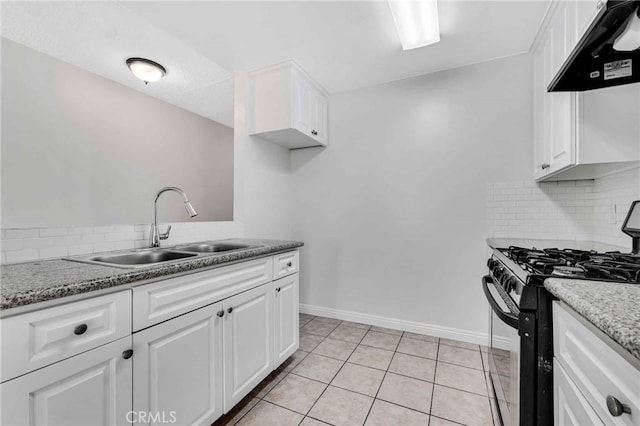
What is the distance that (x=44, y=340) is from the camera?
0.82 metres

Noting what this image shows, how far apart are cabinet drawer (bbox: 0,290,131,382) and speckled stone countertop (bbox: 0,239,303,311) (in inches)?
2.0

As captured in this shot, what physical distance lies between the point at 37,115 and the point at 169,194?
113 centimetres

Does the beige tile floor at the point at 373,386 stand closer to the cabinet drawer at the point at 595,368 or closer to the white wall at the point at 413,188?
the white wall at the point at 413,188

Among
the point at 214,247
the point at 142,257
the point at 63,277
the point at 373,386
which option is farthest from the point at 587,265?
the point at 142,257

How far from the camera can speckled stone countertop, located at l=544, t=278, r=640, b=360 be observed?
51 centimetres

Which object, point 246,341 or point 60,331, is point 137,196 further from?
point 60,331

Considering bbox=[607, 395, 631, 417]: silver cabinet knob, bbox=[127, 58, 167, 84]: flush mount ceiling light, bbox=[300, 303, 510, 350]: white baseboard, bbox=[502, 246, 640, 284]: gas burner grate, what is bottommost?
bbox=[300, 303, 510, 350]: white baseboard

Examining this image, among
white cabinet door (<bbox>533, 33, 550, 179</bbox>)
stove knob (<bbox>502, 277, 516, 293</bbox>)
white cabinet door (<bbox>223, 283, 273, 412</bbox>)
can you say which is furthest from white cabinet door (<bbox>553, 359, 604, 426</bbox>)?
white cabinet door (<bbox>533, 33, 550, 179</bbox>)

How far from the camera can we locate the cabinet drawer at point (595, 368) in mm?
532

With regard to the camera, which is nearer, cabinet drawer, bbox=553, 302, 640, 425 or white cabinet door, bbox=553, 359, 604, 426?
cabinet drawer, bbox=553, 302, 640, 425

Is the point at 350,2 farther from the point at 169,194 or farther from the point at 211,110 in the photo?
the point at 169,194

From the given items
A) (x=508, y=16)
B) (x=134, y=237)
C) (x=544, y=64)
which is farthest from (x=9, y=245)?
(x=544, y=64)

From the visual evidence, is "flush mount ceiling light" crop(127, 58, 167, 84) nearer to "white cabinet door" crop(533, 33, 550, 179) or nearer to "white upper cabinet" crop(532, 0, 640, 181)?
"white upper cabinet" crop(532, 0, 640, 181)

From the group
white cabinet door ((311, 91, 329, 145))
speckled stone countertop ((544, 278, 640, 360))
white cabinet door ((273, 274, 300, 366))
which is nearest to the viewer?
speckled stone countertop ((544, 278, 640, 360))
